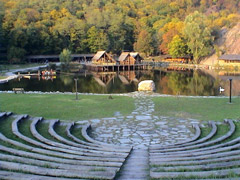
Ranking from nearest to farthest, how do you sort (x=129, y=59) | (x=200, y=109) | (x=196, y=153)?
(x=196, y=153) < (x=200, y=109) < (x=129, y=59)

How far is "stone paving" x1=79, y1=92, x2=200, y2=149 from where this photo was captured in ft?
30.4

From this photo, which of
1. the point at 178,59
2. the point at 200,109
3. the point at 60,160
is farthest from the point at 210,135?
the point at 178,59

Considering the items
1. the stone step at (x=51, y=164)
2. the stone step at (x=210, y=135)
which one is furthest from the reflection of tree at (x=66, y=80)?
the stone step at (x=51, y=164)

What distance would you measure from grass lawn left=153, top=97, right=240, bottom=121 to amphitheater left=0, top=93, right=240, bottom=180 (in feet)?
4.37

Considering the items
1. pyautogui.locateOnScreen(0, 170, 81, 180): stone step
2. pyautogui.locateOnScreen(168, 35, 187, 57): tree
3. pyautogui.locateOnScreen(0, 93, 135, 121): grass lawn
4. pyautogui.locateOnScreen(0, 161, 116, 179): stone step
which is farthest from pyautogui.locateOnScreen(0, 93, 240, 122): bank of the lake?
pyautogui.locateOnScreen(168, 35, 187, 57): tree

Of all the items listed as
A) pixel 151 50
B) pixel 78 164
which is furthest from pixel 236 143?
pixel 151 50

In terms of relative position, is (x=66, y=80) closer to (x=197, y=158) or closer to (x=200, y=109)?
(x=200, y=109)

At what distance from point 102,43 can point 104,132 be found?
57919 mm

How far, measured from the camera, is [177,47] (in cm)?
6028

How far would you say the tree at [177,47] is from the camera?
60.2m

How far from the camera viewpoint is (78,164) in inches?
233

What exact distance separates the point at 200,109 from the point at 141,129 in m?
4.72

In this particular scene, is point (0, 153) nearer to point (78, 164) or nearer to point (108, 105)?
point (78, 164)

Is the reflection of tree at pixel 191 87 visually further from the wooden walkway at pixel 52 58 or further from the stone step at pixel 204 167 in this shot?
the wooden walkway at pixel 52 58
